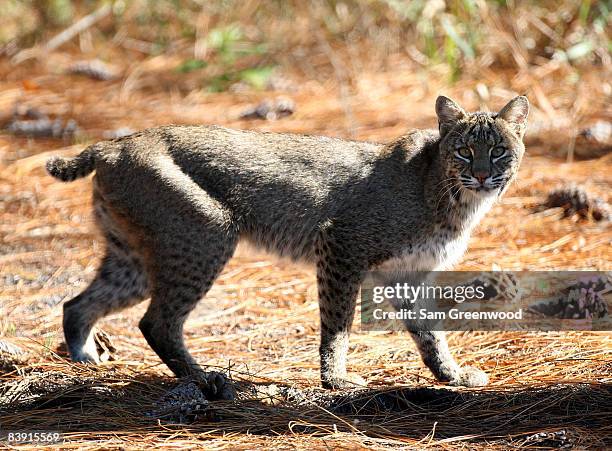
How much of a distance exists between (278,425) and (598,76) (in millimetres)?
6365

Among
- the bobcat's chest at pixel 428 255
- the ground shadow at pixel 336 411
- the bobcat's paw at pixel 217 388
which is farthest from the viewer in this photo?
the bobcat's chest at pixel 428 255

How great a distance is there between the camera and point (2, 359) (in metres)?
4.17

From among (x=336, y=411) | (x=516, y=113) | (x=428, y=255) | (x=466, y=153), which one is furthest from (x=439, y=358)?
(x=516, y=113)

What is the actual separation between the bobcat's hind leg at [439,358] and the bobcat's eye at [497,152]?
0.96 m

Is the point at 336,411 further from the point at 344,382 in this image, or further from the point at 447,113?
the point at 447,113

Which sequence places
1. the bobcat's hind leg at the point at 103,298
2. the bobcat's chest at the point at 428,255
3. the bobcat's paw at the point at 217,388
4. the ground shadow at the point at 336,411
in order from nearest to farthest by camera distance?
the ground shadow at the point at 336,411, the bobcat's paw at the point at 217,388, the bobcat's chest at the point at 428,255, the bobcat's hind leg at the point at 103,298

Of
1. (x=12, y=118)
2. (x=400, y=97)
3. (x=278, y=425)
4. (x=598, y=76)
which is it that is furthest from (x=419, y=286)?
(x=12, y=118)

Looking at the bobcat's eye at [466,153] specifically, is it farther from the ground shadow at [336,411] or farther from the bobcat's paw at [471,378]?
the ground shadow at [336,411]

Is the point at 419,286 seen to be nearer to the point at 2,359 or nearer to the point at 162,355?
the point at 162,355

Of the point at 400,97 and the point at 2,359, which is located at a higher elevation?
the point at 400,97

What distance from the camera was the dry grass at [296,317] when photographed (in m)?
3.54

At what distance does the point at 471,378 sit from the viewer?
4.27 meters

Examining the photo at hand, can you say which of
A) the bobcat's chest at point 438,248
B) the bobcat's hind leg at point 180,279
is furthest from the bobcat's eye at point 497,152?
the bobcat's hind leg at point 180,279

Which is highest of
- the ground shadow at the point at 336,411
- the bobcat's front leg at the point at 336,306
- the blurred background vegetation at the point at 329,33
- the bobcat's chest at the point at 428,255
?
the blurred background vegetation at the point at 329,33
